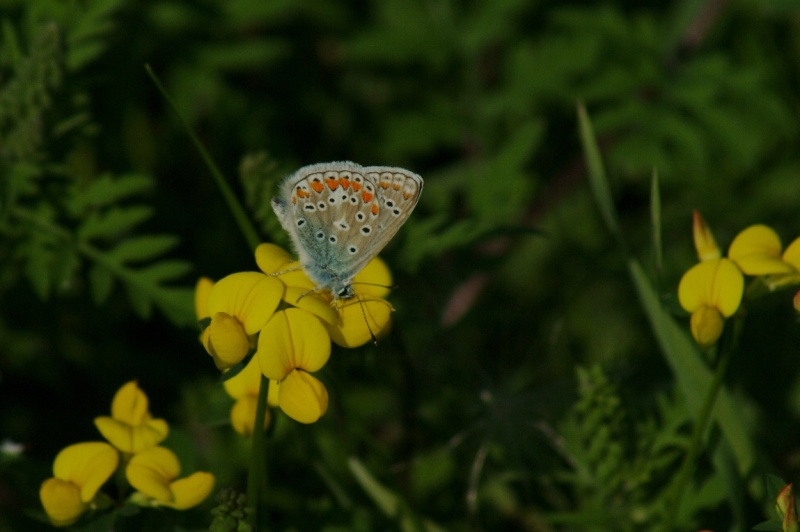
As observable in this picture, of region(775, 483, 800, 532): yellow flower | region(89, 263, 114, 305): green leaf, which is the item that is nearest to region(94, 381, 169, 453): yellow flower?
region(89, 263, 114, 305): green leaf

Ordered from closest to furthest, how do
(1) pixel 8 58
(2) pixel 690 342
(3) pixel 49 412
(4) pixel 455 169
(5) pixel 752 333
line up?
(2) pixel 690 342
(1) pixel 8 58
(3) pixel 49 412
(5) pixel 752 333
(4) pixel 455 169

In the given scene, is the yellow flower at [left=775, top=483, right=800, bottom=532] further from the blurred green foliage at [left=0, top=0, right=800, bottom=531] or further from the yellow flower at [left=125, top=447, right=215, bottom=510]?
the yellow flower at [left=125, top=447, right=215, bottom=510]

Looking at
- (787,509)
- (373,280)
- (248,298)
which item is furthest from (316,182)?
(787,509)

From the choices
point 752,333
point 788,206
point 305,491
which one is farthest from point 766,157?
point 305,491

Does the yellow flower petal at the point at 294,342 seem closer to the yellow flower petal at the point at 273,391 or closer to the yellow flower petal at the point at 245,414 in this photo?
the yellow flower petal at the point at 273,391

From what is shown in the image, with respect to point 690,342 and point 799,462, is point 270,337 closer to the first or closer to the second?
point 690,342

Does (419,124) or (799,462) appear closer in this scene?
(799,462)
